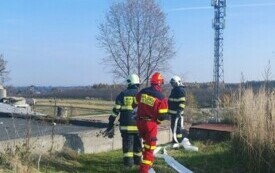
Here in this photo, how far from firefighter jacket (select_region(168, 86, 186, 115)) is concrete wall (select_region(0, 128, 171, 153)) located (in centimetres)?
194

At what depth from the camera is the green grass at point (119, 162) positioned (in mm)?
10992

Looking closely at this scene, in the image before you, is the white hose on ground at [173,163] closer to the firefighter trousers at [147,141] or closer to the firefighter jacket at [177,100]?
the firefighter trousers at [147,141]

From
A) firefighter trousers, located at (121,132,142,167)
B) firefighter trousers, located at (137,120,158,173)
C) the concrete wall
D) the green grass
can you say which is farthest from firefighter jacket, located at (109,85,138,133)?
the concrete wall

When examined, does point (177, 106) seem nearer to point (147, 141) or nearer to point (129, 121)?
point (129, 121)

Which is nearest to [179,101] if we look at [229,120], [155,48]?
[229,120]

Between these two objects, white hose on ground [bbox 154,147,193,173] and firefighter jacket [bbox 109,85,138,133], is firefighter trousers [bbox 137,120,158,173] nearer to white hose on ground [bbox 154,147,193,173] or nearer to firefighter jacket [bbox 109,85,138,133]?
white hose on ground [bbox 154,147,193,173]

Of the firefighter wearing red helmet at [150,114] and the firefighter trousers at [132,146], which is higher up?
the firefighter wearing red helmet at [150,114]

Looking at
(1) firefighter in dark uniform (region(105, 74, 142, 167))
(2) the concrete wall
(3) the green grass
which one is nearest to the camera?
(3) the green grass

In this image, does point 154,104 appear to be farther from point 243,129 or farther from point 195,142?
point 195,142

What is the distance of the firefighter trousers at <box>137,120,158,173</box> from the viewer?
9977mm

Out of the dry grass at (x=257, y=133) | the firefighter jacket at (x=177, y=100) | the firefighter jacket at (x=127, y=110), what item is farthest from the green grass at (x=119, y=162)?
the firefighter jacket at (x=177, y=100)

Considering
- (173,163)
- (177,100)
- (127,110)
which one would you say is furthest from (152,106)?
(177,100)

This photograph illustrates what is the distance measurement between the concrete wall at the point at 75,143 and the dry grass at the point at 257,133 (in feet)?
12.6

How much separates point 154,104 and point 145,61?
50.9 feet
